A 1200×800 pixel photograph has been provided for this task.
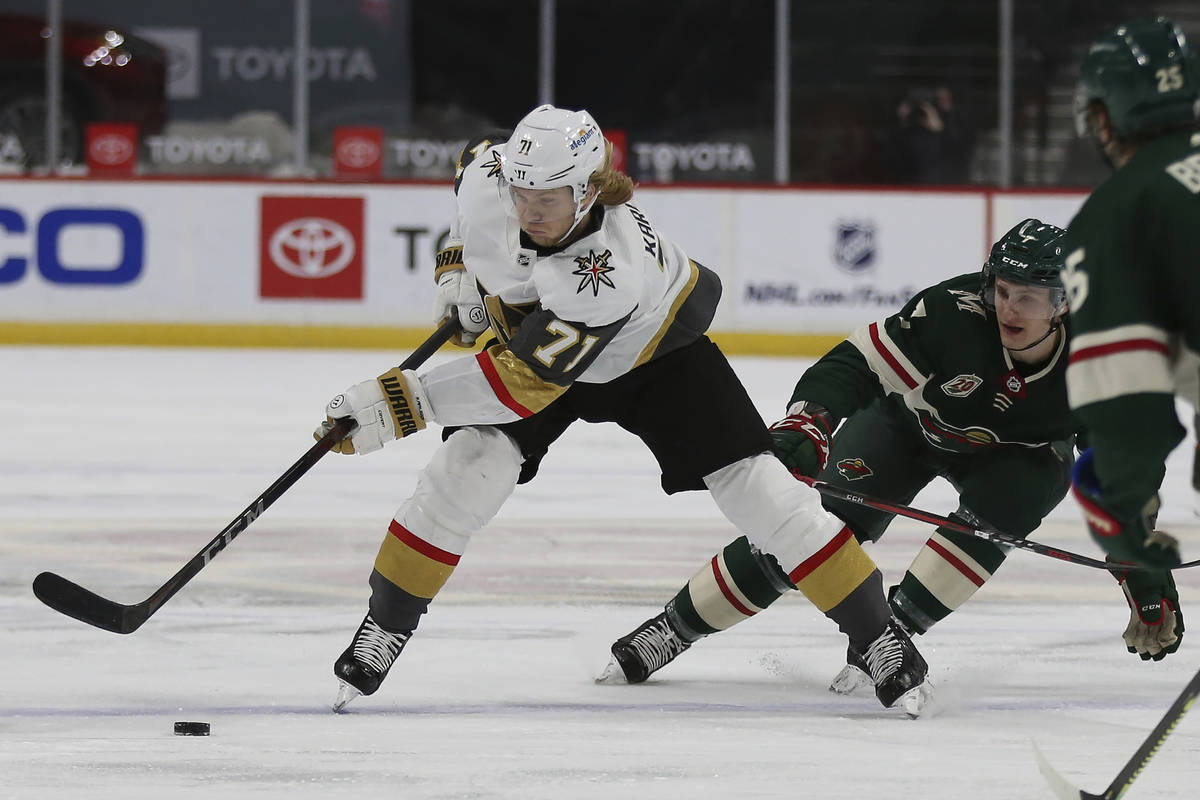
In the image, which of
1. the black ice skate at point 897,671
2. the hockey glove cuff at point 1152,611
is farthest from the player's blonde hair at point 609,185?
the hockey glove cuff at point 1152,611

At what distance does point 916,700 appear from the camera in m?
3.13

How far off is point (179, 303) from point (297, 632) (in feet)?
20.5

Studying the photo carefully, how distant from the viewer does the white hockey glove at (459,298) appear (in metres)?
3.58

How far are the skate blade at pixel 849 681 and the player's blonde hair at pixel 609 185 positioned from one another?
3.10ft

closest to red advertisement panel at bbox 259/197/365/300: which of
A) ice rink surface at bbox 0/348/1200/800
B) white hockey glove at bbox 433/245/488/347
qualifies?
ice rink surface at bbox 0/348/1200/800

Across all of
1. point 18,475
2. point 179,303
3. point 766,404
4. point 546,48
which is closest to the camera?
point 18,475

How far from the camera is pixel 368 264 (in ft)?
32.0

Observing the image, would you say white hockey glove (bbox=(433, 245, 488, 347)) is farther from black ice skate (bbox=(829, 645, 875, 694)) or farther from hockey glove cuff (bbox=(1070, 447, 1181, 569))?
hockey glove cuff (bbox=(1070, 447, 1181, 569))

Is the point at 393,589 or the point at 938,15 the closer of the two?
the point at 393,589

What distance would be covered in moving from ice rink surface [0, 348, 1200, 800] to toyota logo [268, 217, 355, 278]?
389 cm

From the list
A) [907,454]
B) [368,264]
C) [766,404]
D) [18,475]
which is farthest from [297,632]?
[368,264]

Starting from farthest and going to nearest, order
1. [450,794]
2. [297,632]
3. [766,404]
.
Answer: [766,404] < [297,632] < [450,794]

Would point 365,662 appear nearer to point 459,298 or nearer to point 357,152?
point 459,298

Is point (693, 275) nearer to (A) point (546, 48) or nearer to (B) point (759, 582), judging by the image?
(B) point (759, 582)
